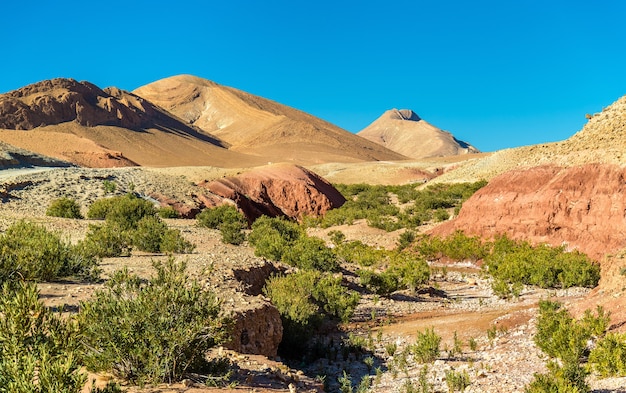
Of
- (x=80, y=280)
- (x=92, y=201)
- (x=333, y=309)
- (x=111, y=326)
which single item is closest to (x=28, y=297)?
(x=111, y=326)

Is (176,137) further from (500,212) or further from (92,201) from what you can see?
(500,212)

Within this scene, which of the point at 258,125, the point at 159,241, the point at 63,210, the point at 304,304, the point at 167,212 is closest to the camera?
the point at 304,304

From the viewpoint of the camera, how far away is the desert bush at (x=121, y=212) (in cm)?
1952

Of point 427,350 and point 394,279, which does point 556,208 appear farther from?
point 427,350

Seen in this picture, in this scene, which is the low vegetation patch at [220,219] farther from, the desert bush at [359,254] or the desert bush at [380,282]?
the desert bush at [380,282]

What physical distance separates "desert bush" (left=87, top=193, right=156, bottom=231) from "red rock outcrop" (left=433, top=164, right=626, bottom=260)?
13.1 m

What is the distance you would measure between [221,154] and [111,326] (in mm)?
95956

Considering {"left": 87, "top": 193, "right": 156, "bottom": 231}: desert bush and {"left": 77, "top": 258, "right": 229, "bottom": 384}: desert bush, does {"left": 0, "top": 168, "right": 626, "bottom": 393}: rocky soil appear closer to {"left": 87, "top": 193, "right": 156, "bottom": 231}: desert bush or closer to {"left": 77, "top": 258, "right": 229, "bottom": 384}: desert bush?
{"left": 77, "top": 258, "right": 229, "bottom": 384}: desert bush

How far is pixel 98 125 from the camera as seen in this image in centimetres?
9631

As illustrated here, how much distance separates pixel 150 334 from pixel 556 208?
18.4 m

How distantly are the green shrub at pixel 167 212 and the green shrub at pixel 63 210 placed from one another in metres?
3.67

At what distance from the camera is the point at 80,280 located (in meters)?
9.73

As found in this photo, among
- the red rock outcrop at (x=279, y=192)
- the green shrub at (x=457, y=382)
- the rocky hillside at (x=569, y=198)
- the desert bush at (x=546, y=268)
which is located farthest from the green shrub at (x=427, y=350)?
the red rock outcrop at (x=279, y=192)

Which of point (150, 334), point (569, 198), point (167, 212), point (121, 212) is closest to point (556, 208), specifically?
point (569, 198)
